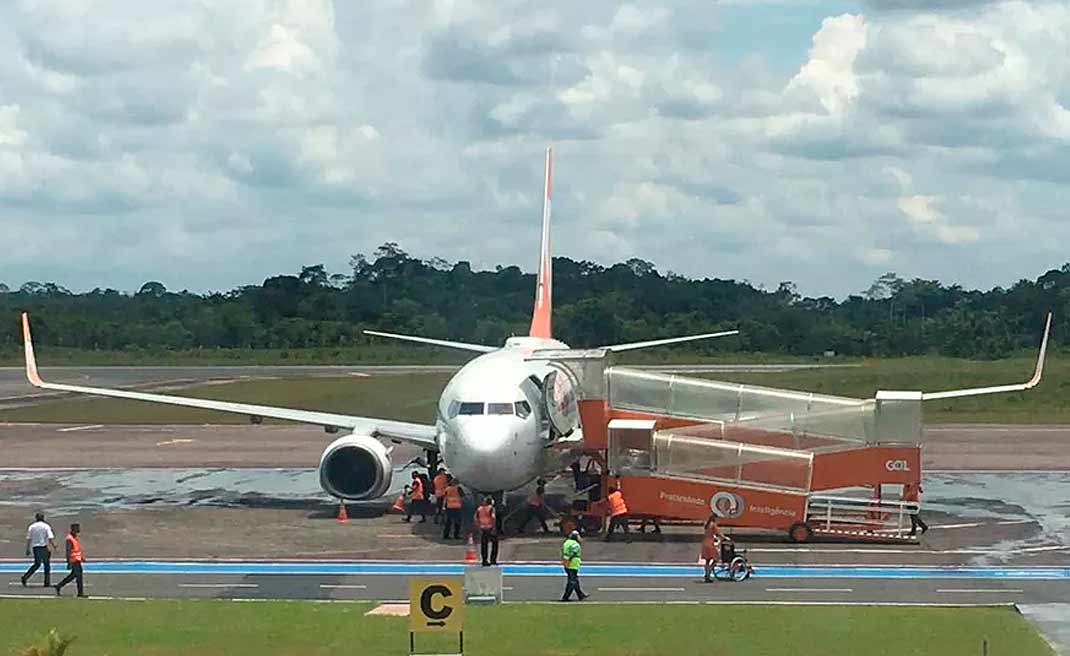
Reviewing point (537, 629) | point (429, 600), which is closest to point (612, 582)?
point (537, 629)

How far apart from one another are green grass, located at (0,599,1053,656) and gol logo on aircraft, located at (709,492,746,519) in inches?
379

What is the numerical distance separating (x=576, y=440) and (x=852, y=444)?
7232mm

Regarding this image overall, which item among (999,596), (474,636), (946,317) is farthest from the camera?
(946,317)

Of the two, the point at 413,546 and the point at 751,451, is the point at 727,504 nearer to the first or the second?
the point at 751,451

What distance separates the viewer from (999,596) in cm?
3138

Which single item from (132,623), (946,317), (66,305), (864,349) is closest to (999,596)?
(132,623)

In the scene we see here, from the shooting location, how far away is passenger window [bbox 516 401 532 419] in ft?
127

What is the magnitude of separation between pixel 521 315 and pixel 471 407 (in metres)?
80.6

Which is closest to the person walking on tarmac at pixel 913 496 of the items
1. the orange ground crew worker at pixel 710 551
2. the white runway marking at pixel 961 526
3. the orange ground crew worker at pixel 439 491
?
the white runway marking at pixel 961 526

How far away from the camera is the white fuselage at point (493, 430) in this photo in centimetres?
3809

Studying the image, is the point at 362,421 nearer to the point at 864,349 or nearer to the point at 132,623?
the point at 132,623

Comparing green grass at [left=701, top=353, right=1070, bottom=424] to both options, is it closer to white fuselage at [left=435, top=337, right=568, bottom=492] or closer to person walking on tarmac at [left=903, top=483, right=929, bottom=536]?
person walking on tarmac at [left=903, top=483, right=929, bottom=536]

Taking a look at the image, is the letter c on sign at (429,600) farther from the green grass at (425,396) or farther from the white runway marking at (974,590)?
the green grass at (425,396)

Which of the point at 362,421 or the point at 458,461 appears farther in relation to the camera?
the point at 362,421
